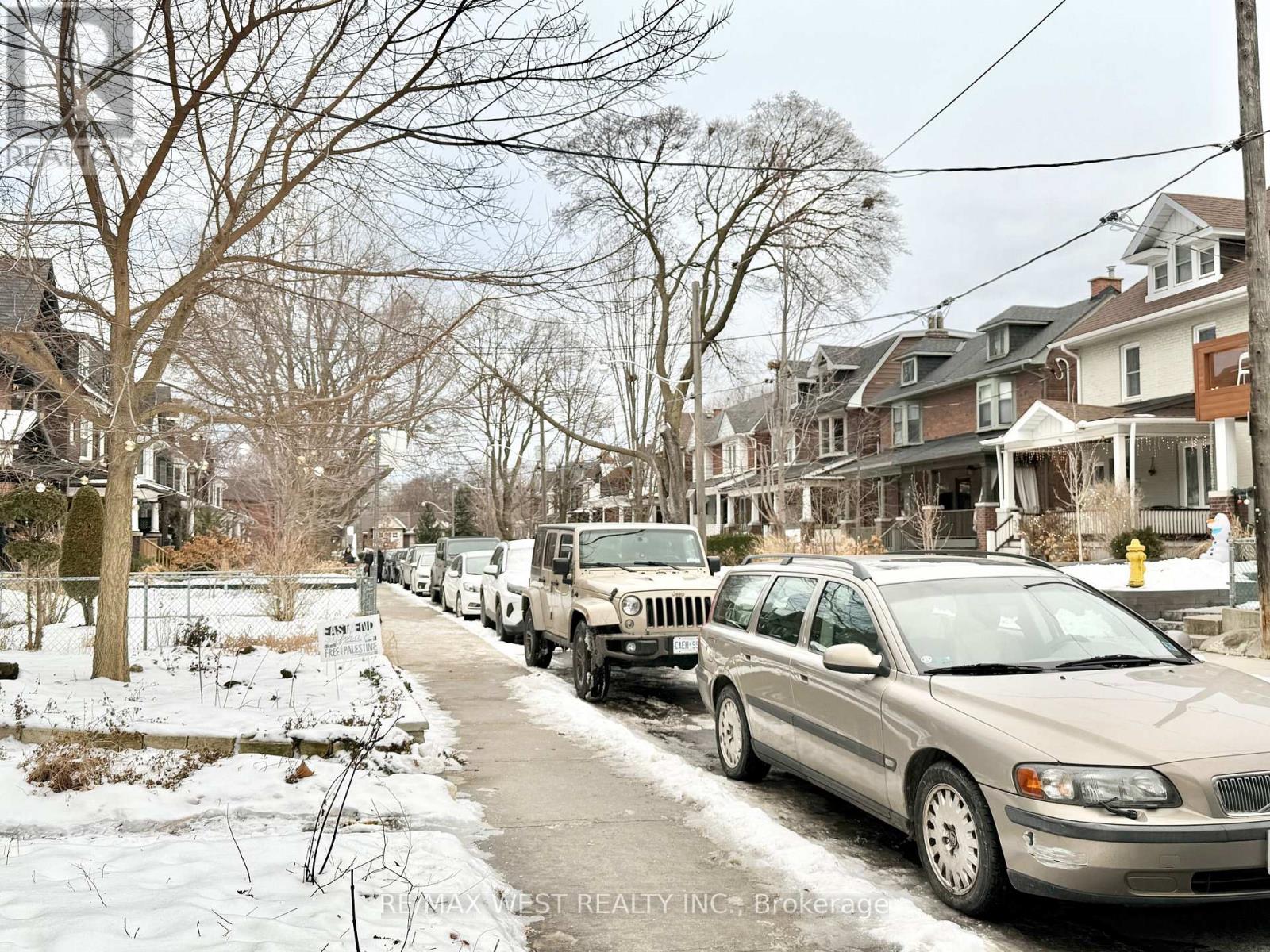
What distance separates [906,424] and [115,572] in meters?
33.2

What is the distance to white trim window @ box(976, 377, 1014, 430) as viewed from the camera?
32750 millimetres

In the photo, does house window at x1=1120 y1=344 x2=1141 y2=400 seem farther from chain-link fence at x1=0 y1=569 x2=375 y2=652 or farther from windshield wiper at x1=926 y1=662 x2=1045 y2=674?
windshield wiper at x1=926 y1=662 x2=1045 y2=674

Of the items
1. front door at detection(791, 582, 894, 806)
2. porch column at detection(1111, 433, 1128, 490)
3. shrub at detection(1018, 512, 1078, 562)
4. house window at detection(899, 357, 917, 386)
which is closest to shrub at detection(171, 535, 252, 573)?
shrub at detection(1018, 512, 1078, 562)

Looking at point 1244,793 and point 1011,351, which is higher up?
point 1011,351

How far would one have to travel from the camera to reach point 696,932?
14.3 feet

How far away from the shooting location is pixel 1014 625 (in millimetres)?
5512

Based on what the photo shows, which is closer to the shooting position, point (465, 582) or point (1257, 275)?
point (1257, 275)

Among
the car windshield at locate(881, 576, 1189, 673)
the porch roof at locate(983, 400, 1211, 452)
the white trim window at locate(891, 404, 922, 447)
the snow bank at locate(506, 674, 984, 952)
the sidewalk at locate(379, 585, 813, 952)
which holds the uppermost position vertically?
the white trim window at locate(891, 404, 922, 447)

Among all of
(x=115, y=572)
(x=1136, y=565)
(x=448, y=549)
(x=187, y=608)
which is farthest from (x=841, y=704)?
(x=448, y=549)

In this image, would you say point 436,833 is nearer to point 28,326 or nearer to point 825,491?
point 28,326

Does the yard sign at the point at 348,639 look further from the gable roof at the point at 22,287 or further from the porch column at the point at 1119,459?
the porch column at the point at 1119,459

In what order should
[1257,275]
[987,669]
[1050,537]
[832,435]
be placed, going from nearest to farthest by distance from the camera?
[987,669]
[1257,275]
[1050,537]
[832,435]

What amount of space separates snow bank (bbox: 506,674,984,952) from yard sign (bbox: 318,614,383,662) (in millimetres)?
1945

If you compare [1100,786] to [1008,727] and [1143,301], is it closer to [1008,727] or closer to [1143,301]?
[1008,727]
